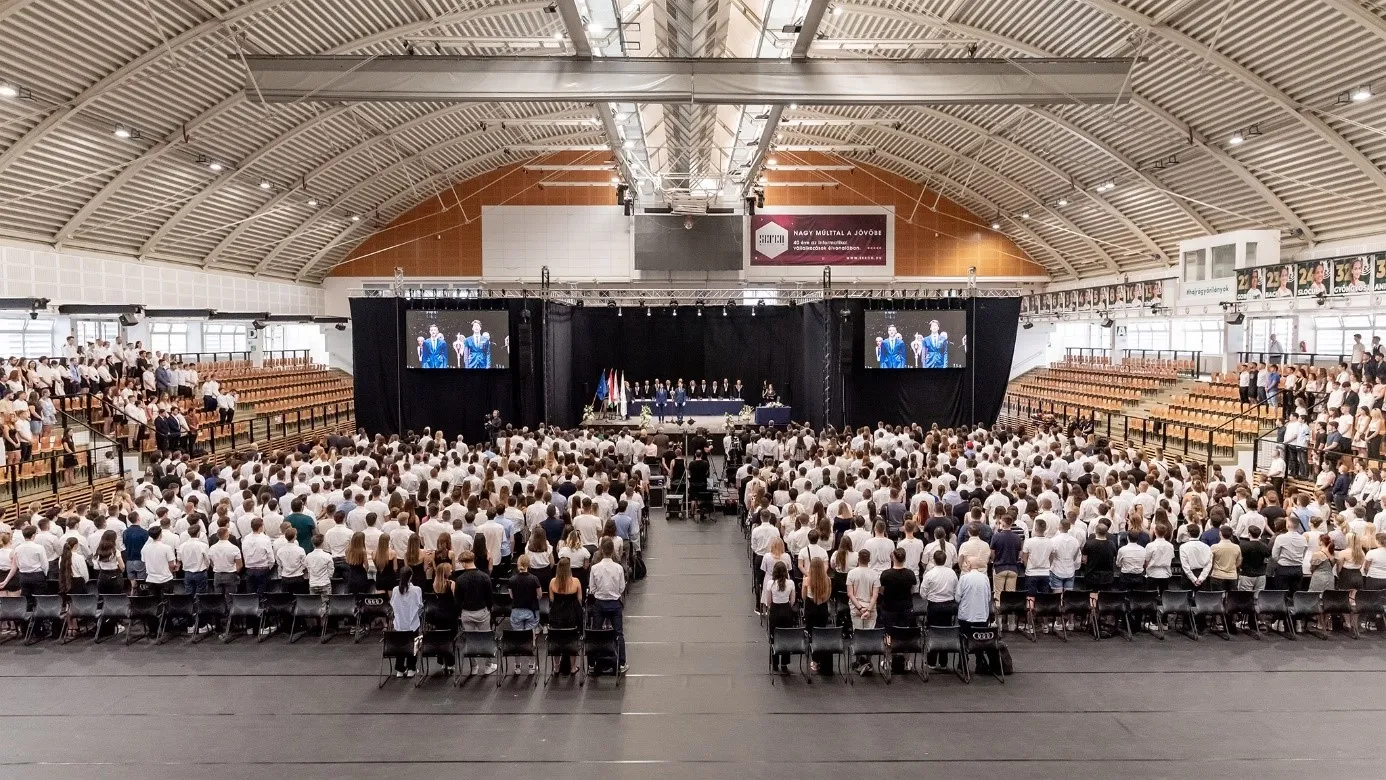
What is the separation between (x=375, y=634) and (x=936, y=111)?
21.6 meters

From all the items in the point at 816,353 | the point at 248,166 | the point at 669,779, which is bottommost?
the point at 669,779

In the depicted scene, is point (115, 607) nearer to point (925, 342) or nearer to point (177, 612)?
point (177, 612)

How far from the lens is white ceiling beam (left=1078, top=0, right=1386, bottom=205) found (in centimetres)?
1681

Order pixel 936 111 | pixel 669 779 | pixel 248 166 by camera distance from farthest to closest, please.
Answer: pixel 936 111, pixel 248 166, pixel 669 779

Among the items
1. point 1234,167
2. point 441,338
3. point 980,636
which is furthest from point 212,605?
point 1234,167

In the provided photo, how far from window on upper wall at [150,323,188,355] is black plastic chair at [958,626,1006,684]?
26061 mm

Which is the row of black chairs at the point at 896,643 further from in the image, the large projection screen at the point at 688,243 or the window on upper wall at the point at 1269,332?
the large projection screen at the point at 688,243

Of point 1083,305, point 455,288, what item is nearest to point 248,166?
point 455,288

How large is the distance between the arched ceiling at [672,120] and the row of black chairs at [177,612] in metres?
7.11

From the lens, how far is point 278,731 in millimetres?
6805

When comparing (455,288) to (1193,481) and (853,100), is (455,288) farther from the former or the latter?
(1193,481)

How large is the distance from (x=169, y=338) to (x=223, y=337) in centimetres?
260

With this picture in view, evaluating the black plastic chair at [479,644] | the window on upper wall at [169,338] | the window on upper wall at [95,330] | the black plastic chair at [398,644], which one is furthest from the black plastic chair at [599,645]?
the window on upper wall at [169,338]

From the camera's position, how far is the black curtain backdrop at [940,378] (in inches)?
805
